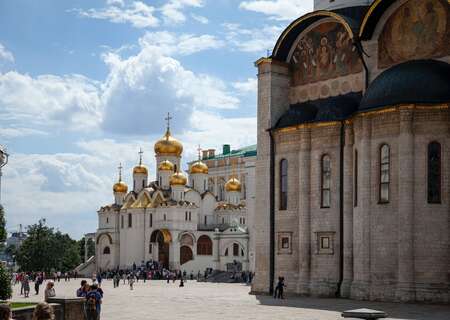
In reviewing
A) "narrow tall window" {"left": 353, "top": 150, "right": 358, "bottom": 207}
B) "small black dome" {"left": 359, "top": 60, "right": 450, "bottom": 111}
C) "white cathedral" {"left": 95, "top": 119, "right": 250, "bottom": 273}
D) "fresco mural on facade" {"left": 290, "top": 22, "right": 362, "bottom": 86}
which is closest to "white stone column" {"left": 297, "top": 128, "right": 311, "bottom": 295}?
"narrow tall window" {"left": 353, "top": 150, "right": 358, "bottom": 207}

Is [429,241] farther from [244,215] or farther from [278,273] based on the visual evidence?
[244,215]

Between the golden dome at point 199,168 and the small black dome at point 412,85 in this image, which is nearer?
the small black dome at point 412,85

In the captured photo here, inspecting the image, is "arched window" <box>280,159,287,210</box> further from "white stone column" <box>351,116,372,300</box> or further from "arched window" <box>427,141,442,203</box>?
"arched window" <box>427,141,442,203</box>

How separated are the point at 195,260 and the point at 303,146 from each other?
40320 mm

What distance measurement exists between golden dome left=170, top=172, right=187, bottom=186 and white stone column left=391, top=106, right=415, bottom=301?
155ft

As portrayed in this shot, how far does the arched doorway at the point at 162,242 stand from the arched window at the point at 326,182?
132 ft

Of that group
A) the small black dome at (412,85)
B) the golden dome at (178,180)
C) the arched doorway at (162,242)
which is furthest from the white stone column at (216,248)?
the small black dome at (412,85)

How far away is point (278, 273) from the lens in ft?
115

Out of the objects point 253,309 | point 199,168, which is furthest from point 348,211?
point 199,168

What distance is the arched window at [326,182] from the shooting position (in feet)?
109

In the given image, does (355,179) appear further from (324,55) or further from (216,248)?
(216,248)

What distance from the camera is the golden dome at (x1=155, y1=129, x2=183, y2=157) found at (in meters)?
79.0

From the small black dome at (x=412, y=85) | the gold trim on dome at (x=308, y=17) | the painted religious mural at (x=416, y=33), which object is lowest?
the small black dome at (x=412, y=85)

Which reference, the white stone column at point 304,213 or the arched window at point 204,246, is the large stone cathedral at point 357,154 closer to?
the white stone column at point 304,213
